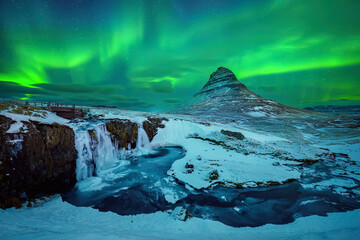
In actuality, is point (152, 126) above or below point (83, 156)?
above

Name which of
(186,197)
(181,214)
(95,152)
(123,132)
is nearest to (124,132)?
(123,132)

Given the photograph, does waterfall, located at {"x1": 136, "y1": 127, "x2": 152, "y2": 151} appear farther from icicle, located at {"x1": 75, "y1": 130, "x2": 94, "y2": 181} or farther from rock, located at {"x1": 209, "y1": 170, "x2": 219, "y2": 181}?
rock, located at {"x1": 209, "y1": 170, "x2": 219, "y2": 181}

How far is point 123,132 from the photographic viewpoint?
17891 millimetres

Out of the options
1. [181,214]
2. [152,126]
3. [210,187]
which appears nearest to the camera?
[181,214]

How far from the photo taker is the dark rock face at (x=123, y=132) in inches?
654

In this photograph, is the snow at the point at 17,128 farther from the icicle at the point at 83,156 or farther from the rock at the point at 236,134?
the rock at the point at 236,134

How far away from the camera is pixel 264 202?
9.08 meters

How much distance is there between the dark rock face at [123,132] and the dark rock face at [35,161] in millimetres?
4982

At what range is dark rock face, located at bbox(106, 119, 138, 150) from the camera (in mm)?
16606

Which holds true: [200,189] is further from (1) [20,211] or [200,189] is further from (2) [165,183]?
(1) [20,211]

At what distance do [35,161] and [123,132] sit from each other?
923 cm

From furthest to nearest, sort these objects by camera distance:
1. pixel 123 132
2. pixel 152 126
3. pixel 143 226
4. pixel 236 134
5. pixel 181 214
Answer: pixel 152 126 → pixel 236 134 → pixel 123 132 → pixel 181 214 → pixel 143 226

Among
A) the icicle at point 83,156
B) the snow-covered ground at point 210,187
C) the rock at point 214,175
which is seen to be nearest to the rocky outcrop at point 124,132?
the icicle at point 83,156

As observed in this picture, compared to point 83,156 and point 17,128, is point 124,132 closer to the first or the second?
point 83,156
